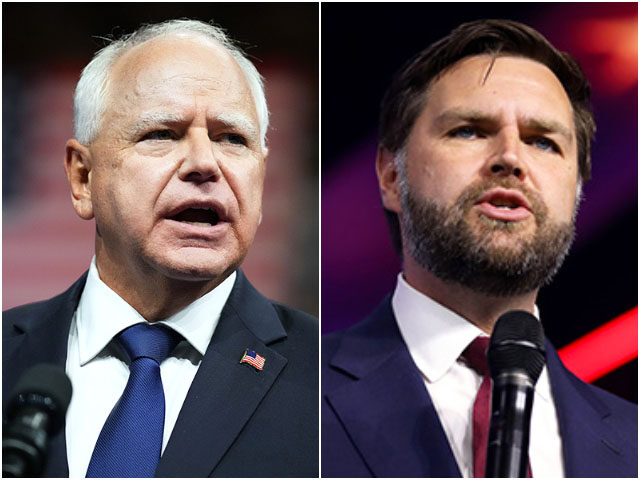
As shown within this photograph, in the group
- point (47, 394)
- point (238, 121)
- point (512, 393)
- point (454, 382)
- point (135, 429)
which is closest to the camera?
point (512, 393)

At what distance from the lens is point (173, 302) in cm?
268

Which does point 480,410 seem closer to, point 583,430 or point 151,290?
point 583,430

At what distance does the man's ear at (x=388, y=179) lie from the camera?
280cm

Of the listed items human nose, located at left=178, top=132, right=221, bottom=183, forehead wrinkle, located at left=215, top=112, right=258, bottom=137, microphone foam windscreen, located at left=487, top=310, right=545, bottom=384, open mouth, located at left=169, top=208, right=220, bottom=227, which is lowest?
microphone foam windscreen, located at left=487, top=310, right=545, bottom=384

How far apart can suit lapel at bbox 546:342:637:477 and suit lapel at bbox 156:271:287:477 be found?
819 mm

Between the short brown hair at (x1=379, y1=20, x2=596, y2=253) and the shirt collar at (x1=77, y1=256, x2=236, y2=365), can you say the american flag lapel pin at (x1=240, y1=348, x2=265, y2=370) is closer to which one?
the shirt collar at (x1=77, y1=256, x2=236, y2=365)

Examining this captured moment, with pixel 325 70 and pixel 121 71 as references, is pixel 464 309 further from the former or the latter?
pixel 121 71

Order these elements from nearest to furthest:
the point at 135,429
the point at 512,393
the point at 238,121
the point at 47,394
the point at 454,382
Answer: the point at 512,393 → the point at 47,394 → the point at 135,429 → the point at 454,382 → the point at 238,121

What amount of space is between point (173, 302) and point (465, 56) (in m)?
1.16

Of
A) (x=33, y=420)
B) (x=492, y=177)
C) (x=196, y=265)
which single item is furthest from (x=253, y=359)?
(x=492, y=177)

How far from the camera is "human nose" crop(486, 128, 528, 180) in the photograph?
2.63 m

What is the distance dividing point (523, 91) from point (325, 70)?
640mm

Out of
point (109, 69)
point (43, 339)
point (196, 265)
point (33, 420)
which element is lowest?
point (33, 420)

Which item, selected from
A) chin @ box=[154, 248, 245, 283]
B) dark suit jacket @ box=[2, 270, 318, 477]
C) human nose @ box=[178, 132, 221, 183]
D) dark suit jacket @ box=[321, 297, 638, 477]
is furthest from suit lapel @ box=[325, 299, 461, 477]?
human nose @ box=[178, 132, 221, 183]
